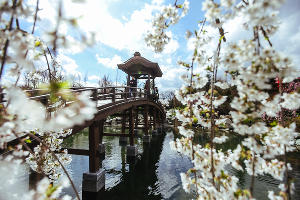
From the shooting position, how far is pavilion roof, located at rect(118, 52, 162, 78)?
13109 mm

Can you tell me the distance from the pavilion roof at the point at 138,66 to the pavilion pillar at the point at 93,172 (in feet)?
25.5

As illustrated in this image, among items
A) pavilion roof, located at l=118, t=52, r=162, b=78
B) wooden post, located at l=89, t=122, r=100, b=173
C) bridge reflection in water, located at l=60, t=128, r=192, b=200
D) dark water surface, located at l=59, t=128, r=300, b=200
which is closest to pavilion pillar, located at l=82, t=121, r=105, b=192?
wooden post, located at l=89, t=122, r=100, b=173

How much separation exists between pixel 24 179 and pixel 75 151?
12.3ft

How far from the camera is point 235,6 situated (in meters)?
1.58

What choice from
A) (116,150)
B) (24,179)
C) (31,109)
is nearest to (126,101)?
(116,150)

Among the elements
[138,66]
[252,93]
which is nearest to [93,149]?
[252,93]

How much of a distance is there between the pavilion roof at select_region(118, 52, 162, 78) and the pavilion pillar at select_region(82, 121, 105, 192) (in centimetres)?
777

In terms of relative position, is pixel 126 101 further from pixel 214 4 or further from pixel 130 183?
pixel 214 4

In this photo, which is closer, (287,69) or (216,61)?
(287,69)

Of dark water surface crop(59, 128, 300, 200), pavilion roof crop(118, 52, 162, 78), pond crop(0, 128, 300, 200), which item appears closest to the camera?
pond crop(0, 128, 300, 200)

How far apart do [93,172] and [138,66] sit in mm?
9245

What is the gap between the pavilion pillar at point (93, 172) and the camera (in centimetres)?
622

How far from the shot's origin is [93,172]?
20.6 ft

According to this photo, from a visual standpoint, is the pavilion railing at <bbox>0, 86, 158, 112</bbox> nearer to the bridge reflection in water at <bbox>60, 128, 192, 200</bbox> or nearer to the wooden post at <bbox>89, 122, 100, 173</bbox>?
the wooden post at <bbox>89, 122, 100, 173</bbox>
